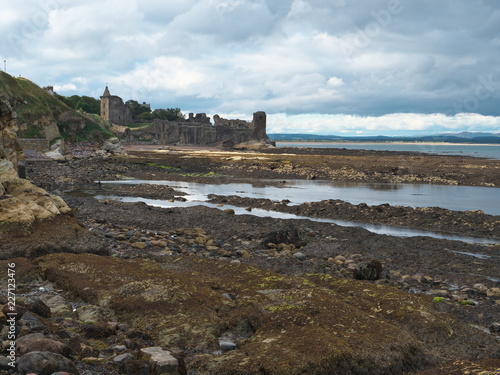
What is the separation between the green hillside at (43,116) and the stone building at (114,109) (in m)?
40.8

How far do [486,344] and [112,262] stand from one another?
24.2ft

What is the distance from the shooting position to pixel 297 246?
1709 cm

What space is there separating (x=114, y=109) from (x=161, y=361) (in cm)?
11864

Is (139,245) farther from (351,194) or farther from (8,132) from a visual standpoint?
(351,194)

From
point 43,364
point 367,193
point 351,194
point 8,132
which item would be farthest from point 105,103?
point 43,364

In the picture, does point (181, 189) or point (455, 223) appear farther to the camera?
point (181, 189)

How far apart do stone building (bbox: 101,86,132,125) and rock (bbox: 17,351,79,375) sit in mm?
115805

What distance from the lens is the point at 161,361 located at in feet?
18.2

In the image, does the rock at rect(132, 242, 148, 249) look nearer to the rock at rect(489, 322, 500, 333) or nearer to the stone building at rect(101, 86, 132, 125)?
the rock at rect(489, 322, 500, 333)

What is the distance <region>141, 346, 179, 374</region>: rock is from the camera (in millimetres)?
5473

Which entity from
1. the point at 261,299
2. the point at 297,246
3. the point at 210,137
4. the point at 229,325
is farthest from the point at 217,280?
the point at 210,137

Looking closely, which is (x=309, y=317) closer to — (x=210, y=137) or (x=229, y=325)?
(x=229, y=325)

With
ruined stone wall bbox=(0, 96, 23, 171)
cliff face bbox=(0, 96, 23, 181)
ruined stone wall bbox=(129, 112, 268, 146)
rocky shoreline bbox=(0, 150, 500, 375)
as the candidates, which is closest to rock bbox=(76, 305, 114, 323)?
rocky shoreline bbox=(0, 150, 500, 375)

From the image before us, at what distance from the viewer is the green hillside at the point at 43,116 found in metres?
57.6
